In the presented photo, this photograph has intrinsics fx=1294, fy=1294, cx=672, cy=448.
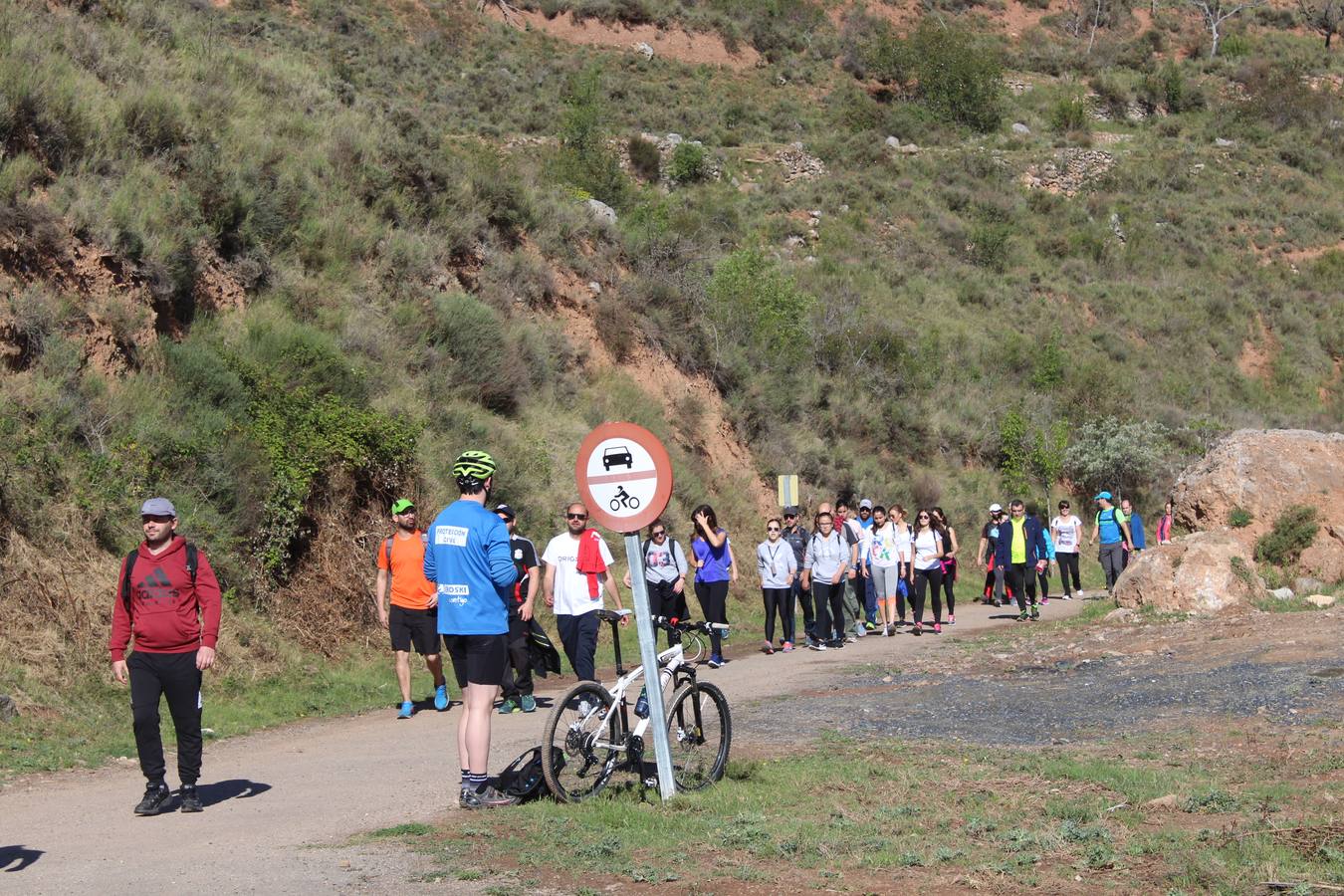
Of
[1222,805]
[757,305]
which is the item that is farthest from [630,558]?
[757,305]

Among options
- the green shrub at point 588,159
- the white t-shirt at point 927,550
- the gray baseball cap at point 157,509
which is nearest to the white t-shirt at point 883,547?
the white t-shirt at point 927,550

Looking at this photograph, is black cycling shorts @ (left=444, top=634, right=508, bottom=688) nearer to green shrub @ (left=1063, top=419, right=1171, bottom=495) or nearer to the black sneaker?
the black sneaker

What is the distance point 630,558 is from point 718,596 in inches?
350

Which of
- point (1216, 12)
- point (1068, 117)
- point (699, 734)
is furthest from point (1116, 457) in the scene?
point (1216, 12)

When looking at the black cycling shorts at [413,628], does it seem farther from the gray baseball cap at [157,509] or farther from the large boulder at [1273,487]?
the large boulder at [1273,487]

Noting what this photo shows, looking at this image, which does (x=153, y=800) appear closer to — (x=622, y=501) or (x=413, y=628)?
(x=622, y=501)

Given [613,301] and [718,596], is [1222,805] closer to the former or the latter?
[718,596]

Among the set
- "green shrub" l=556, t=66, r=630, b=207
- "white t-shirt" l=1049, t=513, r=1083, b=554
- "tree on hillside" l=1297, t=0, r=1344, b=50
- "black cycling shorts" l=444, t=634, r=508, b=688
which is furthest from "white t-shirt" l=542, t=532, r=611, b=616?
"tree on hillside" l=1297, t=0, r=1344, b=50

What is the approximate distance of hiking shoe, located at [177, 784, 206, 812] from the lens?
8492 mm

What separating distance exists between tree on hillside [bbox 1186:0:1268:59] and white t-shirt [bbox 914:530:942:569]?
75153 millimetres

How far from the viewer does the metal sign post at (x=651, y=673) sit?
314 inches

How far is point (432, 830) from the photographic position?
760cm

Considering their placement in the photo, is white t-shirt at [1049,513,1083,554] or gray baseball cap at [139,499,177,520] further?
white t-shirt at [1049,513,1083,554]

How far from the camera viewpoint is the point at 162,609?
28.1 feet
